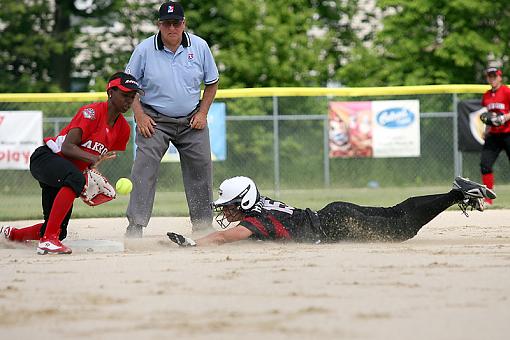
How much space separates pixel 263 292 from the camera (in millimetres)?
5980

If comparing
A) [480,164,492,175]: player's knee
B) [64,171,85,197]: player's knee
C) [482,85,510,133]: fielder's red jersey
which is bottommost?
[480,164,492,175]: player's knee

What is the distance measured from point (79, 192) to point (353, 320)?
11.6ft

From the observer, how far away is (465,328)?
4.93 meters

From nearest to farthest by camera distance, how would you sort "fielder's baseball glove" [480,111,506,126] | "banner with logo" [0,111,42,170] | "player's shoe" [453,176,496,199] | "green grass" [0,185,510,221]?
"player's shoe" [453,176,496,199], "green grass" [0,185,510,221], "fielder's baseball glove" [480,111,506,126], "banner with logo" [0,111,42,170]

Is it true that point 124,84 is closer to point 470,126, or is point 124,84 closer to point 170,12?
point 170,12

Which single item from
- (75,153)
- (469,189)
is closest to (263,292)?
(75,153)

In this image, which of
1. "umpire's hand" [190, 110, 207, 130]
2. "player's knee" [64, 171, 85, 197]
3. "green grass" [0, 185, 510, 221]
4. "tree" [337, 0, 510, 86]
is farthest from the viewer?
"tree" [337, 0, 510, 86]

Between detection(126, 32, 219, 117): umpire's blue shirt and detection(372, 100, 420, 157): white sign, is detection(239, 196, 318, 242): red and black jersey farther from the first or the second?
detection(372, 100, 420, 157): white sign

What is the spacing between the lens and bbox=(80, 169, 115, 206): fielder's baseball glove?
27.9 feet

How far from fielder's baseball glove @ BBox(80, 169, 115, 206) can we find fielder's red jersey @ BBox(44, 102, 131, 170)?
0.09m

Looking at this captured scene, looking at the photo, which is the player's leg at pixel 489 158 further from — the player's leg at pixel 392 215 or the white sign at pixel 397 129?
the player's leg at pixel 392 215

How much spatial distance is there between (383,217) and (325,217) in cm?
46

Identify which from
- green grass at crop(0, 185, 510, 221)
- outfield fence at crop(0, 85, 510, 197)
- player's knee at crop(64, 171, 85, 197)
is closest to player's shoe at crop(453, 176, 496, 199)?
player's knee at crop(64, 171, 85, 197)

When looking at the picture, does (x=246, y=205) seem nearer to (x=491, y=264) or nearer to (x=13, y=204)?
(x=491, y=264)
